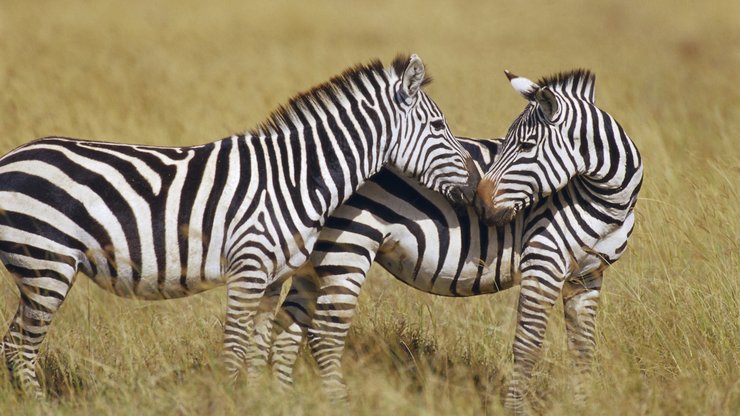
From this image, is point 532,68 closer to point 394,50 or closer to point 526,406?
point 394,50

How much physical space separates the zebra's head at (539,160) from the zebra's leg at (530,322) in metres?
0.42

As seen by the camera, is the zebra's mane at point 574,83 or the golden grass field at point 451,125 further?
the zebra's mane at point 574,83

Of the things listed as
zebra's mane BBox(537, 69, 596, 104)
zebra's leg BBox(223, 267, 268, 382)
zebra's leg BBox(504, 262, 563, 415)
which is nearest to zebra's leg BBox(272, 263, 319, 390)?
zebra's leg BBox(223, 267, 268, 382)

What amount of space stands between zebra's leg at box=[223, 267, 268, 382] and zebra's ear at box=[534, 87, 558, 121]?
1.99 m

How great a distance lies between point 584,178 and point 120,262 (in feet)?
9.54

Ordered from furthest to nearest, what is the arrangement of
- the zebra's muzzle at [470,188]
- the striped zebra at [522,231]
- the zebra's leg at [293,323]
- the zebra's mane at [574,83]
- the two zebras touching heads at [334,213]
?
the zebra's leg at [293,323], the zebra's mane at [574,83], the zebra's muzzle at [470,188], the striped zebra at [522,231], the two zebras touching heads at [334,213]

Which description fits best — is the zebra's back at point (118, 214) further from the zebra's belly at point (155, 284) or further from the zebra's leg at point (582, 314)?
the zebra's leg at point (582, 314)

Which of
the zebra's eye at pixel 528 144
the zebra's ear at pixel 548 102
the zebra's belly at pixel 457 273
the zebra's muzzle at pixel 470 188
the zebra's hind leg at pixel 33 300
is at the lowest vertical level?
the zebra's hind leg at pixel 33 300

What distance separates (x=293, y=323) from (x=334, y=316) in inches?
21.0

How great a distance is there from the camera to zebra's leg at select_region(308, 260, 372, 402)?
5.93 metres

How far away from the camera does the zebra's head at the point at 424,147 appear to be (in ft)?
19.4

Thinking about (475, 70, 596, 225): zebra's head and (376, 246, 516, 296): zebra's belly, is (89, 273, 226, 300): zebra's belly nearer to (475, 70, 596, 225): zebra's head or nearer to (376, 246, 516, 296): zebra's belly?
(376, 246, 516, 296): zebra's belly

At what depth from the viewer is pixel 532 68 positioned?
605 inches

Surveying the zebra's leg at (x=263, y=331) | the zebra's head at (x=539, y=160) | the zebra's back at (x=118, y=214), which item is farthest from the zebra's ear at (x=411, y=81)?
the zebra's leg at (x=263, y=331)
